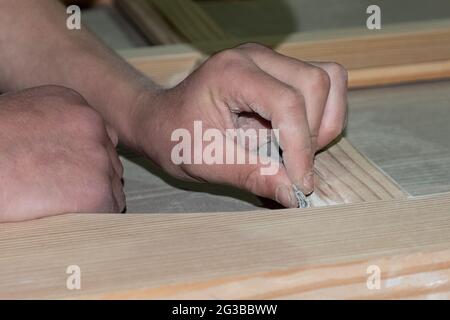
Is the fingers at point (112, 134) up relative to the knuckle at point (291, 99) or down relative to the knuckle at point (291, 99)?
up

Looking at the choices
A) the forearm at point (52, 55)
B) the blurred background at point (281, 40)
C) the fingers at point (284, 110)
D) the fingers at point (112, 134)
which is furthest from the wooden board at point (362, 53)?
the fingers at point (284, 110)

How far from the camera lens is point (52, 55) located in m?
1.19

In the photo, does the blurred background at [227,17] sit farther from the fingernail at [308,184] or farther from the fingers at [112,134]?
the fingernail at [308,184]

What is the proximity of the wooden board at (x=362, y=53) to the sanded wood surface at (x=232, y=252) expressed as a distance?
19.2 inches

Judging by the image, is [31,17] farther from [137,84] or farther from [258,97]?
[258,97]

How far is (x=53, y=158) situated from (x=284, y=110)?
0.79 feet

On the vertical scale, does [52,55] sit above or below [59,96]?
above

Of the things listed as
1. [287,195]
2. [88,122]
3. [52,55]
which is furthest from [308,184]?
[52,55]

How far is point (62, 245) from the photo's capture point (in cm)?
80

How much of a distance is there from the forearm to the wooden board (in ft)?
0.56

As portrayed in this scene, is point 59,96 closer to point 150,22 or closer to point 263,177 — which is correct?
point 263,177

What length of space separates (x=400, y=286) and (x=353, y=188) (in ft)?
0.71

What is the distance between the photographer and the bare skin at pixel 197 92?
3.05 feet

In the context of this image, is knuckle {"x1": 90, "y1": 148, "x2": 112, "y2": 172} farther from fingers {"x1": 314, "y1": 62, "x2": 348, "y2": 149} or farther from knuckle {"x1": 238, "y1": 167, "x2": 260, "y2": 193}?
fingers {"x1": 314, "y1": 62, "x2": 348, "y2": 149}
